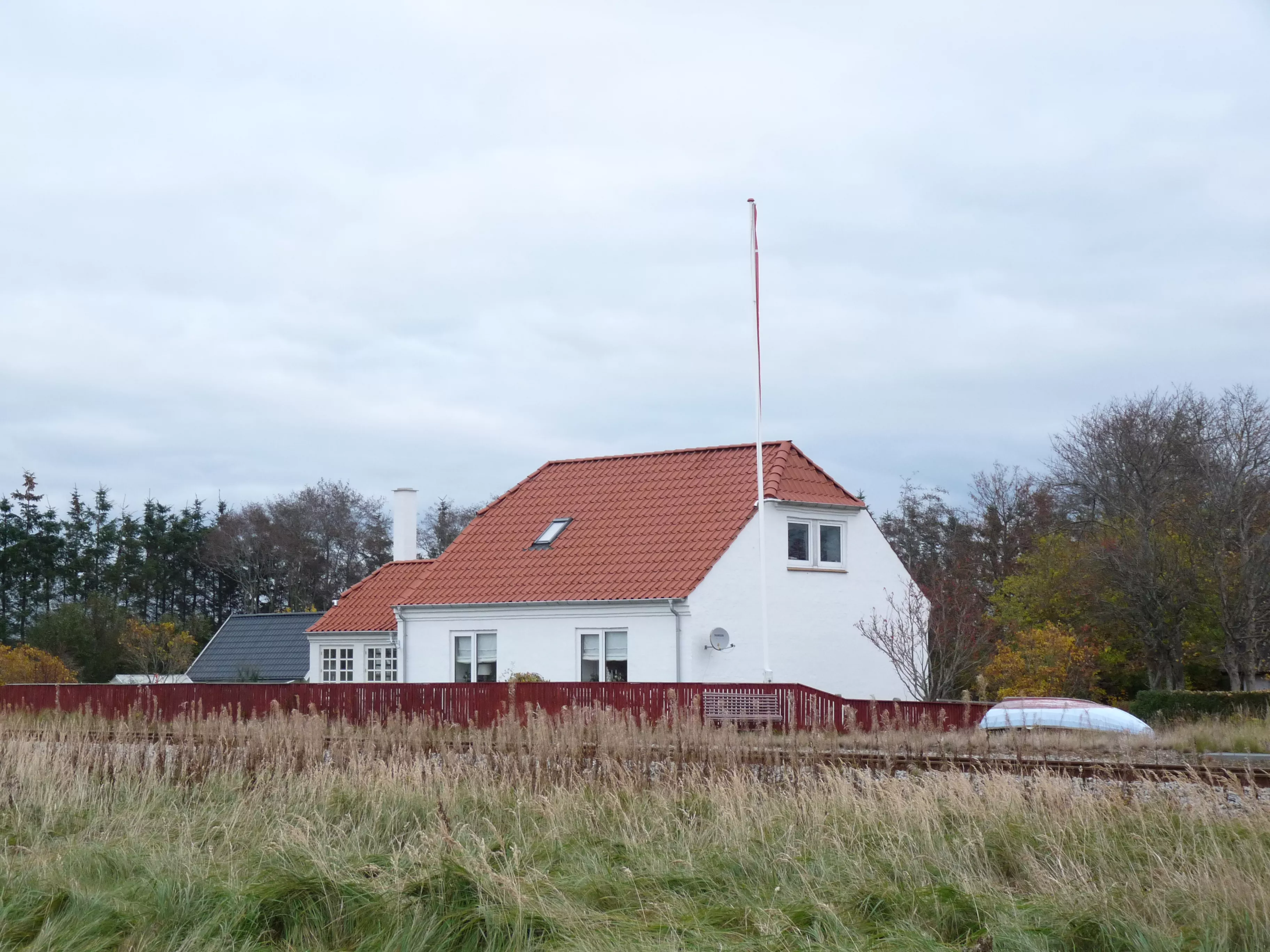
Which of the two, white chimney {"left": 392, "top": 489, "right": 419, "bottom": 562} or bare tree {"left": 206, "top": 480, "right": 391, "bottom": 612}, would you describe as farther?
bare tree {"left": 206, "top": 480, "right": 391, "bottom": 612}

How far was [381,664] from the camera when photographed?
40.2 metres

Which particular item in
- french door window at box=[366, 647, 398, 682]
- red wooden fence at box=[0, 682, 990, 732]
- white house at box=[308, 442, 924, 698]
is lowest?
red wooden fence at box=[0, 682, 990, 732]

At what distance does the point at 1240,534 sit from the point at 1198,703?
34.4 ft

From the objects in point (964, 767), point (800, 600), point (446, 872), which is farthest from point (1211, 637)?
point (446, 872)

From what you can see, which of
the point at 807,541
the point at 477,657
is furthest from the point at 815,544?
the point at 477,657

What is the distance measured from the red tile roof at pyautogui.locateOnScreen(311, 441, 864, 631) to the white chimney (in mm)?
5226

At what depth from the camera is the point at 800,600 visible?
3322 centimetres

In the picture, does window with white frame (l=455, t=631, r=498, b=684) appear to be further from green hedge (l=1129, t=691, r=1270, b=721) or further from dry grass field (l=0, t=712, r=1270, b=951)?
dry grass field (l=0, t=712, r=1270, b=951)

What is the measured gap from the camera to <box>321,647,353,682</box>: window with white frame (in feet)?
134

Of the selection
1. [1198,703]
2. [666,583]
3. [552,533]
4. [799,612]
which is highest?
[552,533]

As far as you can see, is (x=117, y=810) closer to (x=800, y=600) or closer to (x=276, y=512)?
(x=800, y=600)

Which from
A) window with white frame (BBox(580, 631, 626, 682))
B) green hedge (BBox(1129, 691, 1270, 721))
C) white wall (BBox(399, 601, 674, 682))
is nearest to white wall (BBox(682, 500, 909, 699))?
white wall (BBox(399, 601, 674, 682))

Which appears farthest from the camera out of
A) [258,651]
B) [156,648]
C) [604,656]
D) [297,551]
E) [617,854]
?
[297,551]

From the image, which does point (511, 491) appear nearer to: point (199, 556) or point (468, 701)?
point (468, 701)
